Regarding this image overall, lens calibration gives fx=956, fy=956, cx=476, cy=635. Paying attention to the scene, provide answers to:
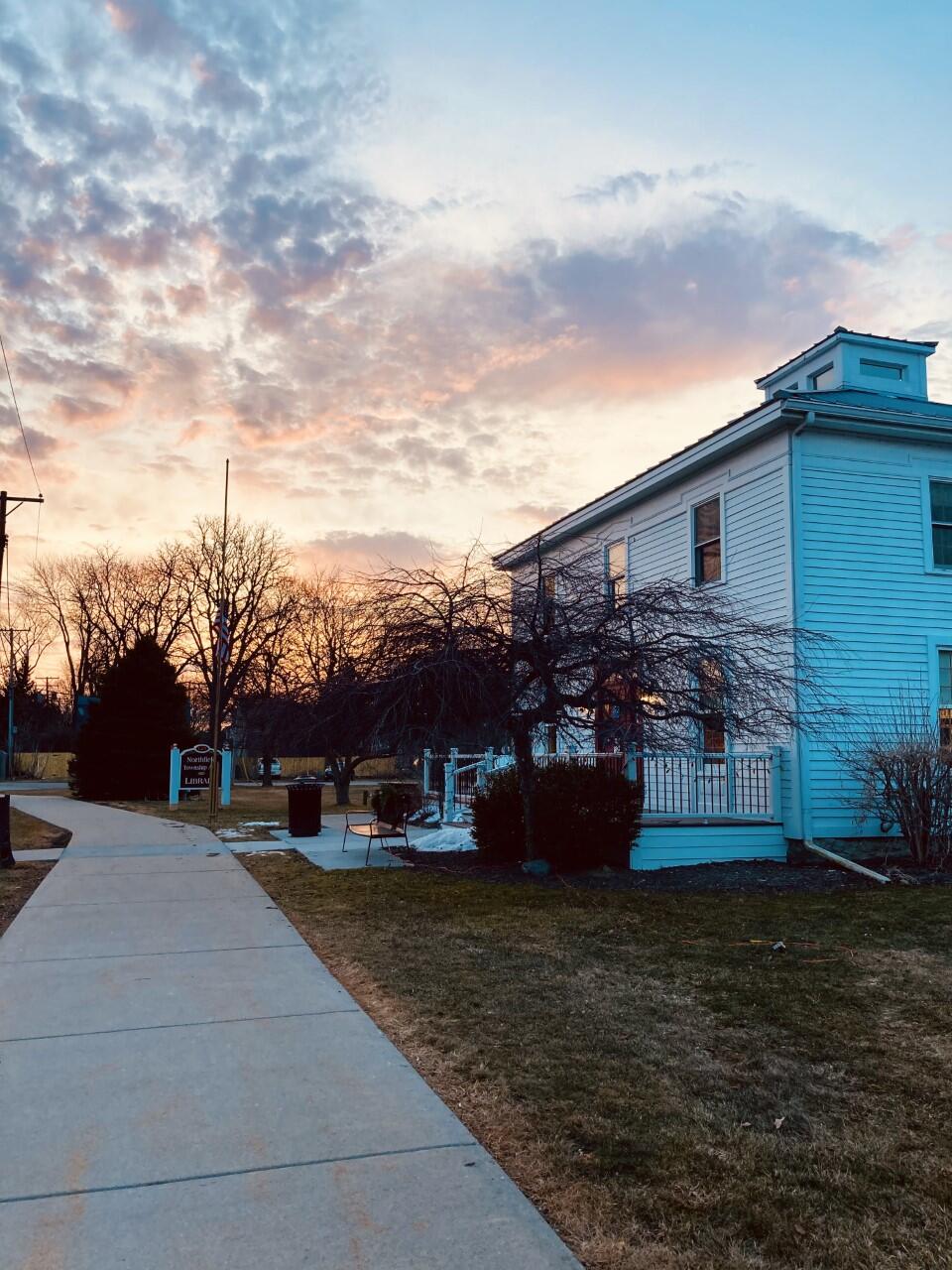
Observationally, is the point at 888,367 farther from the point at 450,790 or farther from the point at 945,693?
the point at 450,790

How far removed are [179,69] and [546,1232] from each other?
12.6 m

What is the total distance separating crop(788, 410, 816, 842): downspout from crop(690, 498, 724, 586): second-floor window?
1.91 meters

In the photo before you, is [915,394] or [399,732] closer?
[399,732]

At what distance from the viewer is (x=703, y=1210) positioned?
3.13 metres

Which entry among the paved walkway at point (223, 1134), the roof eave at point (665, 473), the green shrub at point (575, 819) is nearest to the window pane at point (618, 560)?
the roof eave at point (665, 473)

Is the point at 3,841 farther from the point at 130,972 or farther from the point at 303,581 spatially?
the point at 303,581

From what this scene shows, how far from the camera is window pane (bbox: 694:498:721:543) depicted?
50.4 feet

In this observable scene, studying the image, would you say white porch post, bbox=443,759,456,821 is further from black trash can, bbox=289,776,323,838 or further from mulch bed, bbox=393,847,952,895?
mulch bed, bbox=393,847,952,895

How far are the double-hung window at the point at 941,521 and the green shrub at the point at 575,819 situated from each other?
6.49 metres

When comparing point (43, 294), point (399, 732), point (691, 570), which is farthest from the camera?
point (691, 570)

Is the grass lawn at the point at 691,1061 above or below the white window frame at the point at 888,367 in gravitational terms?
below

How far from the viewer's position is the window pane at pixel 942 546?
568 inches

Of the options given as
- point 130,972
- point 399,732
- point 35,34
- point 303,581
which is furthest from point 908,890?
point 303,581

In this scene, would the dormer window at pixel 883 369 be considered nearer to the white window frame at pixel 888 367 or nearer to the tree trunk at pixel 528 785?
the white window frame at pixel 888 367
